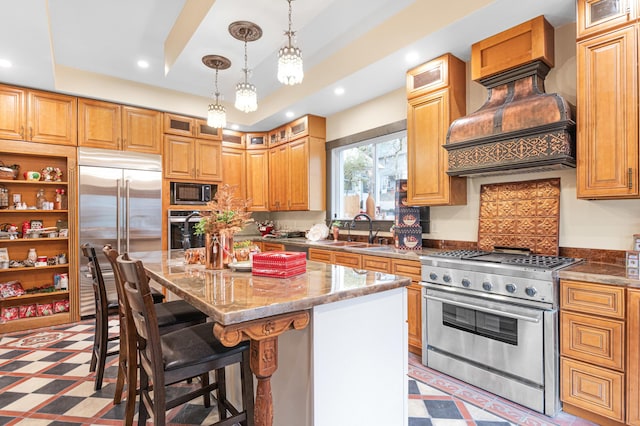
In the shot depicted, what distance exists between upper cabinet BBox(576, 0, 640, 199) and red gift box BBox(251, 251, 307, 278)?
6.52 feet

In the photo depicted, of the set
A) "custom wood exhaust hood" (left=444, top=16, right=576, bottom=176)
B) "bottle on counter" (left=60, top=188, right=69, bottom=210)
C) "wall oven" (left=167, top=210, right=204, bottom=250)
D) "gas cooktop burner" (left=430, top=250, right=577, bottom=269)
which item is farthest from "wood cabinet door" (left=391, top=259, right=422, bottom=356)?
"bottle on counter" (left=60, top=188, right=69, bottom=210)

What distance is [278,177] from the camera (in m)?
5.34

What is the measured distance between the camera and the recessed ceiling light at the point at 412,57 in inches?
118

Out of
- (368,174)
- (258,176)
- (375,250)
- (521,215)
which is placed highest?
(258,176)

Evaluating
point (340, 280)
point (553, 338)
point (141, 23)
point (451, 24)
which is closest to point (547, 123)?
point (451, 24)

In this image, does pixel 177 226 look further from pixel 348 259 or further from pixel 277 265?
pixel 277 265

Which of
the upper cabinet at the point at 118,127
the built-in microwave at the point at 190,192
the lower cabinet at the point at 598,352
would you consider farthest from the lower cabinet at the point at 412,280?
the upper cabinet at the point at 118,127

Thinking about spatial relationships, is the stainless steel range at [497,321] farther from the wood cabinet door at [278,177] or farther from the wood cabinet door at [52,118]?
the wood cabinet door at [52,118]

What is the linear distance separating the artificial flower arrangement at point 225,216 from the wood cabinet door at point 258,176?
3.48 meters

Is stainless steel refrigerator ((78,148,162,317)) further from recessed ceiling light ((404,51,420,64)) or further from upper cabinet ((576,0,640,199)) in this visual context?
upper cabinet ((576,0,640,199))

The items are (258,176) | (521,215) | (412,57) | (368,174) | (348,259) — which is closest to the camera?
(521,215)

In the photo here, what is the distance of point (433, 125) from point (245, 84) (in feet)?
5.76

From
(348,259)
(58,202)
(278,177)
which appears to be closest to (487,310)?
(348,259)

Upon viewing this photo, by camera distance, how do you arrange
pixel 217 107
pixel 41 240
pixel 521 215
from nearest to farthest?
pixel 521 215, pixel 217 107, pixel 41 240
